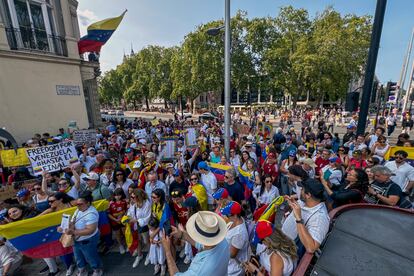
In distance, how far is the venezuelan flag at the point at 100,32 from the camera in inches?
462

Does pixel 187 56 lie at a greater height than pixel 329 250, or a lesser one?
greater

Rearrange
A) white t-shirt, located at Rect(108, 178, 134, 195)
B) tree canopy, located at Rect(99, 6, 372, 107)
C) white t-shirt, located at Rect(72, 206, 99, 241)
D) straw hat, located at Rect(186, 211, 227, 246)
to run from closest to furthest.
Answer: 1. straw hat, located at Rect(186, 211, 227, 246)
2. white t-shirt, located at Rect(72, 206, 99, 241)
3. white t-shirt, located at Rect(108, 178, 134, 195)
4. tree canopy, located at Rect(99, 6, 372, 107)

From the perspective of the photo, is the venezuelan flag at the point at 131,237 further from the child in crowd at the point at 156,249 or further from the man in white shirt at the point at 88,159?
the man in white shirt at the point at 88,159

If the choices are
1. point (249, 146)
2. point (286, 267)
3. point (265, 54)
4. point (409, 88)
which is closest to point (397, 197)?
point (286, 267)

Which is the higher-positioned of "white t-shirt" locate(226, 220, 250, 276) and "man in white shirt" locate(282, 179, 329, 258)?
"man in white shirt" locate(282, 179, 329, 258)

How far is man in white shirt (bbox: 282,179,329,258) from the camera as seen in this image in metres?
2.06

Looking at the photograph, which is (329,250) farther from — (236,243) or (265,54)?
(265,54)

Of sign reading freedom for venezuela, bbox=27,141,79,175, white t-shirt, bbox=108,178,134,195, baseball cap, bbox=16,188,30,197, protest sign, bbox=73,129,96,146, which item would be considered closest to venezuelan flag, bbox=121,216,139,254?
white t-shirt, bbox=108,178,134,195

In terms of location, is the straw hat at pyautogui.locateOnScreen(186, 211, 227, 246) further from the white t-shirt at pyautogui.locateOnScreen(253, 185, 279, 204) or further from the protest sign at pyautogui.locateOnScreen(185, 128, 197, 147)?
the protest sign at pyautogui.locateOnScreen(185, 128, 197, 147)

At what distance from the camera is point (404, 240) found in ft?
6.53

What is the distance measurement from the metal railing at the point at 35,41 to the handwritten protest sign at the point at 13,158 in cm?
787

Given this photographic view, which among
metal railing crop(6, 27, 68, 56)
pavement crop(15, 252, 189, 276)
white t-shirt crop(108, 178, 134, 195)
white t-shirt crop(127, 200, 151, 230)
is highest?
metal railing crop(6, 27, 68, 56)

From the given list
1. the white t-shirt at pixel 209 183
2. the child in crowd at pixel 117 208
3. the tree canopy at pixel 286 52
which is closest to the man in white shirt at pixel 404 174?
the white t-shirt at pixel 209 183

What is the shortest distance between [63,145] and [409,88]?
29.7m
